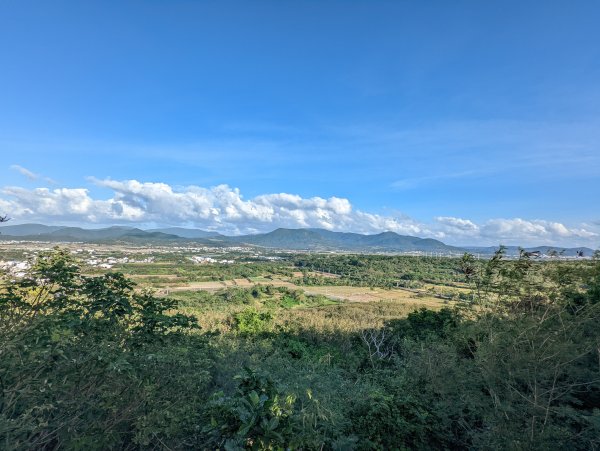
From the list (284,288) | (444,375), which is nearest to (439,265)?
(284,288)

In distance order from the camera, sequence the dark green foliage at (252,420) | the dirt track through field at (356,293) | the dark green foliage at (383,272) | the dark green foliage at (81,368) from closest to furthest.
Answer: the dark green foliage at (252,420) < the dark green foliage at (81,368) < the dirt track through field at (356,293) < the dark green foliage at (383,272)

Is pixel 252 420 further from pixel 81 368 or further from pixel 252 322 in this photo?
pixel 252 322

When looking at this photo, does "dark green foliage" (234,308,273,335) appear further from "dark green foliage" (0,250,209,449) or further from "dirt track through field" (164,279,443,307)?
"dirt track through field" (164,279,443,307)

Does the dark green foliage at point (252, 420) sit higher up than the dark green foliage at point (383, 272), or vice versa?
the dark green foliage at point (252, 420)

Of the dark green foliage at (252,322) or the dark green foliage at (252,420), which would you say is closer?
the dark green foliage at (252,420)

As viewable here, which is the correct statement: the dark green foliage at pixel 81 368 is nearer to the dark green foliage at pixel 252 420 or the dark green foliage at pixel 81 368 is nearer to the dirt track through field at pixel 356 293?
the dark green foliage at pixel 252 420

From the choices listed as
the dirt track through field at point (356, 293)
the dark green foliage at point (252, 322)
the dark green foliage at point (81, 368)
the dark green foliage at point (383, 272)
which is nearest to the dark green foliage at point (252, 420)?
the dark green foliage at point (81, 368)

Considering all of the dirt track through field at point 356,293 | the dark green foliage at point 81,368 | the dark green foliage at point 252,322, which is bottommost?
the dirt track through field at point 356,293

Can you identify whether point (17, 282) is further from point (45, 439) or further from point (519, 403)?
point (519, 403)

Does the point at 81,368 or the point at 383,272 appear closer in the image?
the point at 81,368

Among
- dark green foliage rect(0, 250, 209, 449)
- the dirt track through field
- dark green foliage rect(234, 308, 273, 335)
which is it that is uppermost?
dark green foliage rect(0, 250, 209, 449)

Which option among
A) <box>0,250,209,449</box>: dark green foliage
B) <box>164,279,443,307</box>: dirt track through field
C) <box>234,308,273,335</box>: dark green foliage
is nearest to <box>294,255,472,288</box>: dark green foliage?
<box>164,279,443,307</box>: dirt track through field

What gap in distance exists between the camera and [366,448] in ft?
15.6

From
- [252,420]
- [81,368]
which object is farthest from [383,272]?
[252,420]
